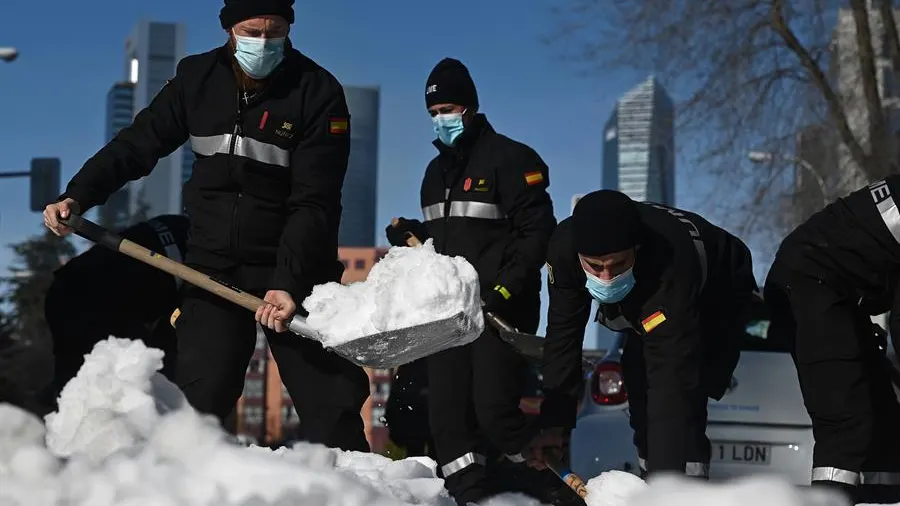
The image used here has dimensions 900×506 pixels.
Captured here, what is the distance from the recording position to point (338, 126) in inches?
197

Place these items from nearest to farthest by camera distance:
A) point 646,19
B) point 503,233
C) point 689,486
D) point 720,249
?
point 689,486
point 720,249
point 503,233
point 646,19

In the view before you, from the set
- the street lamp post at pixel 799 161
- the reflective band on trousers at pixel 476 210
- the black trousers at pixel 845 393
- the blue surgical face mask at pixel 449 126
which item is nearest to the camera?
the black trousers at pixel 845 393

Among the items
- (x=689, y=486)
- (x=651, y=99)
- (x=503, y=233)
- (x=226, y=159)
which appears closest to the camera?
(x=689, y=486)

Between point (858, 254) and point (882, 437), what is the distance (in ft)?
2.30

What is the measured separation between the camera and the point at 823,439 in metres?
5.17

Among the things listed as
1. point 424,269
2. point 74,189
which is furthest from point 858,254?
point 74,189

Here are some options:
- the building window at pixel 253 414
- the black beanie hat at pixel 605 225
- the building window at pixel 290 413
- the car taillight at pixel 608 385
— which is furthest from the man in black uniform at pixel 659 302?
the building window at pixel 253 414

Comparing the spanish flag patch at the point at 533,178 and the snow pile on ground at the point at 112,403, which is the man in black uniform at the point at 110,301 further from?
the snow pile on ground at the point at 112,403

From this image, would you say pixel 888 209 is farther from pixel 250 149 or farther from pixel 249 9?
pixel 249 9

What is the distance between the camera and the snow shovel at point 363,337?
4242mm

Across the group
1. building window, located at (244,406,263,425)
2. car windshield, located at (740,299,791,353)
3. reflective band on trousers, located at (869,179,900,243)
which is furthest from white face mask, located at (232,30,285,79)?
building window, located at (244,406,263,425)

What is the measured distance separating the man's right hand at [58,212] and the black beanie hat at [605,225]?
179 cm

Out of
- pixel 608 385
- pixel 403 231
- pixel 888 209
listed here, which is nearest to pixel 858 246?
pixel 888 209

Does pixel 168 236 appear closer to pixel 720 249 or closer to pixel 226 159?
pixel 226 159
